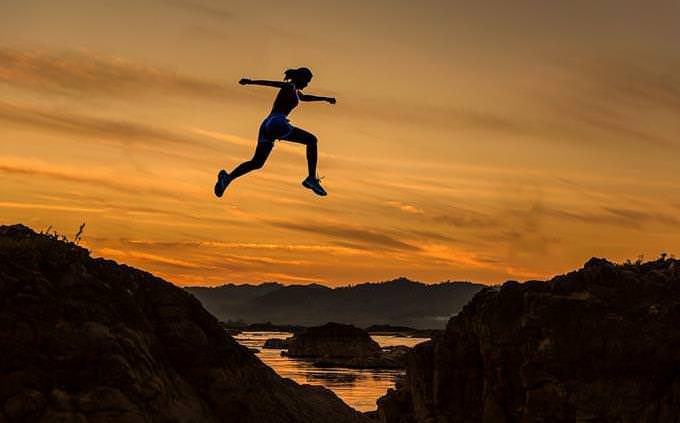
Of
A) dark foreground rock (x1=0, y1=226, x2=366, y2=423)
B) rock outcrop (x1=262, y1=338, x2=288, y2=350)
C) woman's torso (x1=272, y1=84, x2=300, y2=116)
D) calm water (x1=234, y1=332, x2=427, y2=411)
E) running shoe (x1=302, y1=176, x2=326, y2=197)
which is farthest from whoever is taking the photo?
rock outcrop (x1=262, y1=338, x2=288, y2=350)

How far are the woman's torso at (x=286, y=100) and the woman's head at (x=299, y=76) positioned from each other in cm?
16

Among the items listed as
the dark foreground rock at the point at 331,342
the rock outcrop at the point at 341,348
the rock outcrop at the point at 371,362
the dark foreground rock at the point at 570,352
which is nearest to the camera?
the dark foreground rock at the point at 570,352

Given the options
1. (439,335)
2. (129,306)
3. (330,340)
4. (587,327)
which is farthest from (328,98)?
(330,340)

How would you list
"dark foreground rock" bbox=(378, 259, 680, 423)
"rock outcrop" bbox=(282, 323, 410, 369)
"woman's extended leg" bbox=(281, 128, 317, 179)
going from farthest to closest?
1. "rock outcrop" bbox=(282, 323, 410, 369)
2. "dark foreground rock" bbox=(378, 259, 680, 423)
3. "woman's extended leg" bbox=(281, 128, 317, 179)

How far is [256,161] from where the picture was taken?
17.4m

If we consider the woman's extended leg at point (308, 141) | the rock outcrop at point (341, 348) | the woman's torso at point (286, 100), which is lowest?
the rock outcrop at point (341, 348)

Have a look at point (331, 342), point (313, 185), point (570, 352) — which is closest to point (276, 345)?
point (331, 342)

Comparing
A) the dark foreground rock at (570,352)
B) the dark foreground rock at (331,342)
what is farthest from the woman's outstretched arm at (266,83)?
the dark foreground rock at (331,342)

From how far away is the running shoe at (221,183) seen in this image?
708 inches

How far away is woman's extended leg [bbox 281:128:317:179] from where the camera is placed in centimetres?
1731

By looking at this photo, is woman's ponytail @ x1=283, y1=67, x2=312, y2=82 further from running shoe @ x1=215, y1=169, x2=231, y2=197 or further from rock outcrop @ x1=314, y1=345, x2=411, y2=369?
rock outcrop @ x1=314, y1=345, x2=411, y2=369

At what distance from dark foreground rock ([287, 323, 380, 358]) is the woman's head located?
130 meters

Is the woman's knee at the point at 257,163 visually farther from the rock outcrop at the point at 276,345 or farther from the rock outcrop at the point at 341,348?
the rock outcrop at the point at 276,345

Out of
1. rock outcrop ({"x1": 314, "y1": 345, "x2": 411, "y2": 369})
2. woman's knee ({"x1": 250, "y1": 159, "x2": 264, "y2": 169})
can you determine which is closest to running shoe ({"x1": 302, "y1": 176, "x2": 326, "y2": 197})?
woman's knee ({"x1": 250, "y1": 159, "x2": 264, "y2": 169})
